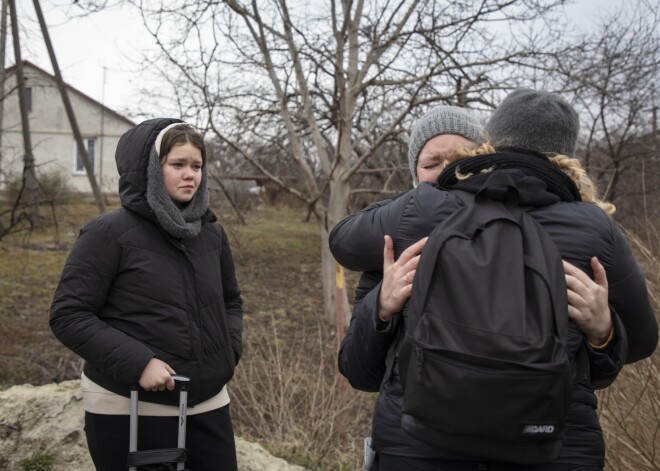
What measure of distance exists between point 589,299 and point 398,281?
1.42 feet

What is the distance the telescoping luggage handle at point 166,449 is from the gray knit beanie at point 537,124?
1.36m

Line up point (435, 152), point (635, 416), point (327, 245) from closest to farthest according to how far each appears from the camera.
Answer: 1. point (435, 152)
2. point (635, 416)
3. point (327, 245)

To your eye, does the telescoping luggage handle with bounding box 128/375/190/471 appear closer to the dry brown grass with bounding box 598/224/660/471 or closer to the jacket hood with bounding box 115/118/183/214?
the jacket hood with bounding box 115/118/183/214

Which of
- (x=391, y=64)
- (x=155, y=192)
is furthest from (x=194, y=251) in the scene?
(x=391, y=64)

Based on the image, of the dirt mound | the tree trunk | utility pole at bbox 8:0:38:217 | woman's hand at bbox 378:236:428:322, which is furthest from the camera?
the tree trunk

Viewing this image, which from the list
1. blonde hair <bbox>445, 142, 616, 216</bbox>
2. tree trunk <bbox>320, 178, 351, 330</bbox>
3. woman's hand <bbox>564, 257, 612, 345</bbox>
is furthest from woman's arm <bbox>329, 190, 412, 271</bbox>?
tree trunk <bbox>320, 178, 351, 330</bbox>

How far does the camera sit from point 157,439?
91.4 inches

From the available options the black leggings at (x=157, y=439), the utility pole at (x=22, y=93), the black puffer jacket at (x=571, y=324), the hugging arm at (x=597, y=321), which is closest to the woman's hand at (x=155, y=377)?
the black leggings at (x=157, y=439)

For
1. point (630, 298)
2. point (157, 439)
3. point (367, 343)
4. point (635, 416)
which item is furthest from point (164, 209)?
point (635, 416)

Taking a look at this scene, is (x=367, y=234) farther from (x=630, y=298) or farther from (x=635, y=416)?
(x=635, y=416)

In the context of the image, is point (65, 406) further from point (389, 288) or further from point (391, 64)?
point (391, 64)

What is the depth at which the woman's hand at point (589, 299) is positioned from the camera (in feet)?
4.76

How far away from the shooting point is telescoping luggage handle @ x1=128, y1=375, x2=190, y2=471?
2.22 m

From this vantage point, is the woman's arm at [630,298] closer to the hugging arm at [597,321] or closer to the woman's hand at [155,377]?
the hugging arm at [597,321]
